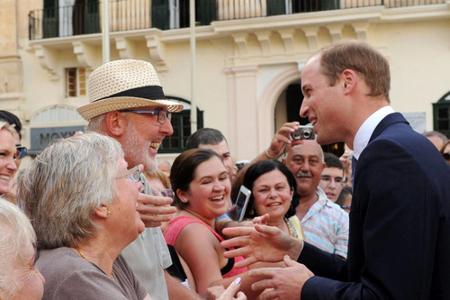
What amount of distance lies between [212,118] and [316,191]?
12.9 meters

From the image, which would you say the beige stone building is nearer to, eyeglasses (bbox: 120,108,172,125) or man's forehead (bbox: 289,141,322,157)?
man's forehead (bbox: 289,141,322,157)

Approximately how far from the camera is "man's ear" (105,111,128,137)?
344 centimetres

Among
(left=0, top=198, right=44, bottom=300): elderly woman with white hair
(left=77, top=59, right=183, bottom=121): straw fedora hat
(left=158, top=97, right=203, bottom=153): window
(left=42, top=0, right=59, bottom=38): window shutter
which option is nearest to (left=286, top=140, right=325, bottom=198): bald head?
(left=77, top=59, right=183, bottom=121): straw fedora hat

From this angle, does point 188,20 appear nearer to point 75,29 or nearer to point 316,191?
point 75,29

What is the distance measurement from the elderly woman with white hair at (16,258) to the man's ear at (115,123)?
1444 millimetres

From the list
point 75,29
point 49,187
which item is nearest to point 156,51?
point 75,29

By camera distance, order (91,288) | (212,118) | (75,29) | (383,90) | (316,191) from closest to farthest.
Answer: (91,288), (383,90), (316,191), (212,118), (75,29)

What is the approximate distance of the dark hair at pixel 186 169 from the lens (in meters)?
4.20

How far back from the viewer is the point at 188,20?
19.3 metres

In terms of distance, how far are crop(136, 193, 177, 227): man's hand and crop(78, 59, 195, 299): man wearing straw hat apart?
0.98 feet

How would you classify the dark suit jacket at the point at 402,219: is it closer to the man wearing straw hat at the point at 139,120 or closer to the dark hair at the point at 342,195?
the man wearing straw hat at the point at 139,120

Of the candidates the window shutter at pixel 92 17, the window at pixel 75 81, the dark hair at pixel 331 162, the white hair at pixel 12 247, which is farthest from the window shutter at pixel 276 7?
the white hair at pixel 12 247

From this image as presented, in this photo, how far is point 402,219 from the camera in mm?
2281

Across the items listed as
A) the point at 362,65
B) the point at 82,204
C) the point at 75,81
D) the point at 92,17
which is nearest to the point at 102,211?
the point at 82,204
